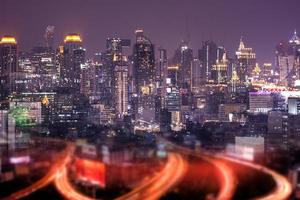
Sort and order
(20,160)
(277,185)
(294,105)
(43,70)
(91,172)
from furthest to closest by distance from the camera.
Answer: (43,70)
(294,105)
(20,160)
(91,172)
(277,185)

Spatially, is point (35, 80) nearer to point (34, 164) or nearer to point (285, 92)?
point (285, 92)

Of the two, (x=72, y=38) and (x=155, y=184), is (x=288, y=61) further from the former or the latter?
(x=155, y=184)

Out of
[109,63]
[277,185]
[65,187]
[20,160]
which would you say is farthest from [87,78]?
[277,185]

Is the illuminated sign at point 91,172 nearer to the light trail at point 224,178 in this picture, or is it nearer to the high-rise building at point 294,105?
the light trail at point 224,178

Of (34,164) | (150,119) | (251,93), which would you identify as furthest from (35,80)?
(34,164)

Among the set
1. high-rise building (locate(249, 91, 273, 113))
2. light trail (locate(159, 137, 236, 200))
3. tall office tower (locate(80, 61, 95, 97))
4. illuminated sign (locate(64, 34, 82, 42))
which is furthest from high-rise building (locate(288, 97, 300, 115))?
light trail (locate(159, 137, 236, 200))
